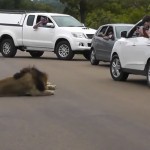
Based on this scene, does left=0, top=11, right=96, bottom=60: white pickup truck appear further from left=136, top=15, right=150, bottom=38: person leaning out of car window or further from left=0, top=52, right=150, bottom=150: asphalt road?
left=0, top=52, right=150, bottom=150: asphalt road

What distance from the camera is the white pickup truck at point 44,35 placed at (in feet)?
85.5

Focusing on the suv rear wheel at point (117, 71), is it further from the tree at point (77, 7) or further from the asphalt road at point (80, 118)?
the tree at point (77, 7)

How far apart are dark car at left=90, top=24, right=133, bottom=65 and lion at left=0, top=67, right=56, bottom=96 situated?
28.8 ft

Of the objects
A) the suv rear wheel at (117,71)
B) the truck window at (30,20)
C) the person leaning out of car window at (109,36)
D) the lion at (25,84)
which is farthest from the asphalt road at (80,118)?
the truck window at (30,20)

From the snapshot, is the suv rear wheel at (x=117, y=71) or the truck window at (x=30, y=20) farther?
the truck window at (x=30, y=20)

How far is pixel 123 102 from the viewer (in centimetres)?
1205

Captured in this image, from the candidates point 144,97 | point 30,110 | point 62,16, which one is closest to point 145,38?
point 144,97

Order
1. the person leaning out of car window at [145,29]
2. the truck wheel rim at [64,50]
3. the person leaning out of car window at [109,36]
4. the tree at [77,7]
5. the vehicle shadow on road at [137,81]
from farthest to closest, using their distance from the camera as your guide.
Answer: the tree at [77,7]
the truck wheel rim at [64,50]
the person leaning out of car window at [109,36]
the vehicle shadow on road at [137,81]
the person leaning out of car window at [145,29]

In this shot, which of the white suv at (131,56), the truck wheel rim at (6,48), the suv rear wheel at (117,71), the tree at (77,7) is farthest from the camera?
the tree at (77,7)

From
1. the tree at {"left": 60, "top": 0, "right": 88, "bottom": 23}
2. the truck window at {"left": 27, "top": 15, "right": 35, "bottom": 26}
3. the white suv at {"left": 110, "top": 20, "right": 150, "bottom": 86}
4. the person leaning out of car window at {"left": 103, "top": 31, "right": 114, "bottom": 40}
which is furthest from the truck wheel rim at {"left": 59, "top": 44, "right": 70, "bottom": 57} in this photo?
the tree at {"left": 60, "top": 0, "right": 88, "bottom": 23}

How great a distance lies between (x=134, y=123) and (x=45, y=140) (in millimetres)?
1907

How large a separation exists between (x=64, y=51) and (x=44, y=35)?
142 centimetres

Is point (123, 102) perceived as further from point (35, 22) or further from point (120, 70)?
point (35, 22)

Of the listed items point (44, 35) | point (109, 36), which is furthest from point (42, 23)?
point (109, 36)
